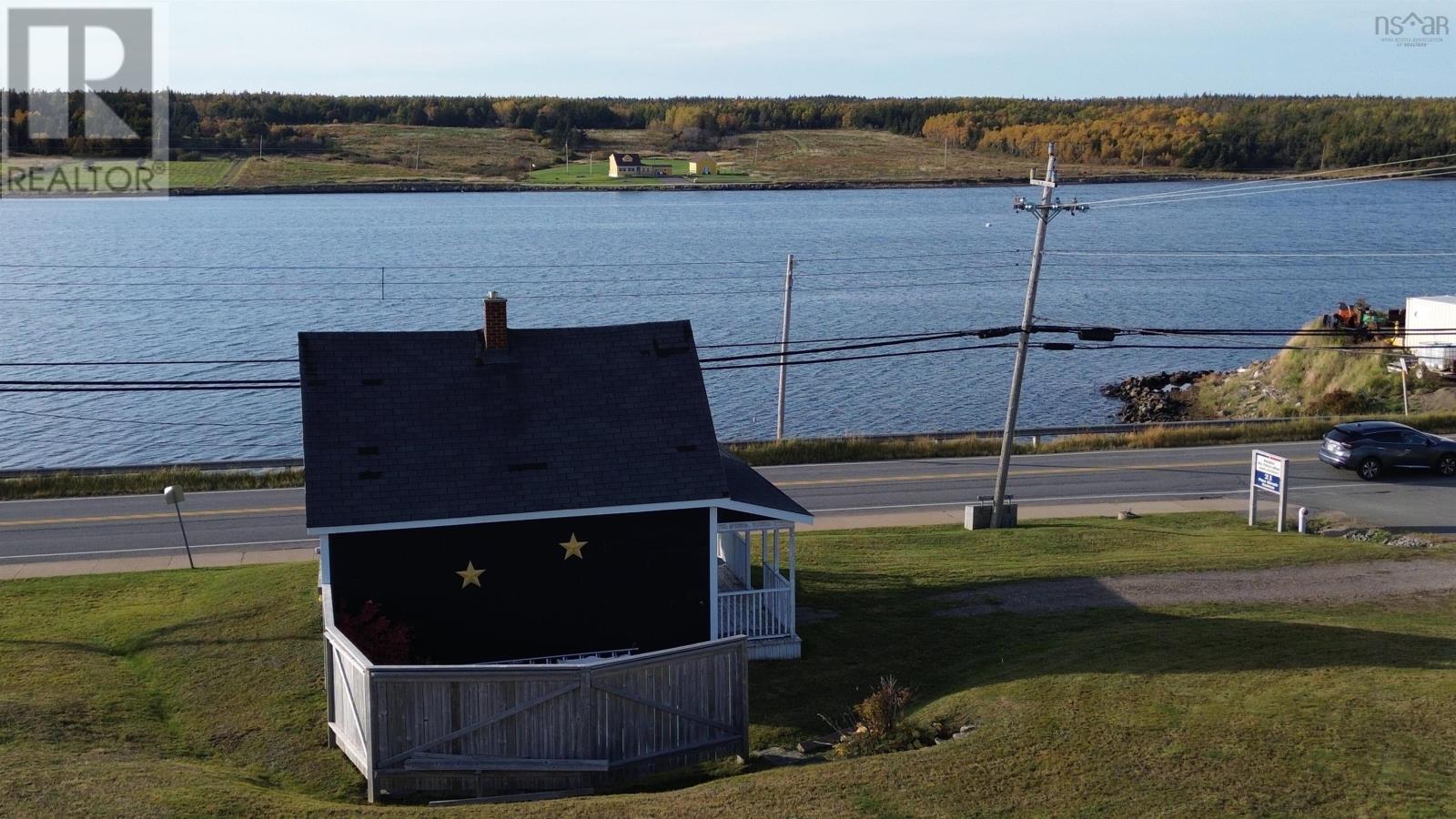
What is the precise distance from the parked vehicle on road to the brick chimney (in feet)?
89.6

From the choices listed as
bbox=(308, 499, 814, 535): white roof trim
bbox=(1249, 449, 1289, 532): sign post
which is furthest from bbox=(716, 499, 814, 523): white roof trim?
bbox=(1249, 449, 1289, 532): sign post

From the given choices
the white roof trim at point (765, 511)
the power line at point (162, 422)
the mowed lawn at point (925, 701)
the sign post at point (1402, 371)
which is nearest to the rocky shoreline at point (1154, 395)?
the sign post at point (1402, 371)

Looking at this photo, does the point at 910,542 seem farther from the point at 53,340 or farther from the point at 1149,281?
the point at 1149,281

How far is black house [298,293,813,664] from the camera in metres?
19.5

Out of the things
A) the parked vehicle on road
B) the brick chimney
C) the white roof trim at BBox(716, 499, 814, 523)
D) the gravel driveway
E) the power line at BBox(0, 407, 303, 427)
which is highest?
the brick chimney

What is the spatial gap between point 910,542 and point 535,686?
15.5m

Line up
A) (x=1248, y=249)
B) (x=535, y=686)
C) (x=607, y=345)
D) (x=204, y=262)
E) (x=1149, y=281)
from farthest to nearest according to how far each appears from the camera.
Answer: (x=1248, y=249)
(x=204, y=262)
(x=1149, y=281)
(x=607, y=345)
(x=535, y=686)

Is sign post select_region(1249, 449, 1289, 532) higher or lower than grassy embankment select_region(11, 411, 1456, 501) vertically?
higher

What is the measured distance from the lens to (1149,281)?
342ft

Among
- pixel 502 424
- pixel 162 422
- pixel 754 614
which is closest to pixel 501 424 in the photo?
pixel 502 424

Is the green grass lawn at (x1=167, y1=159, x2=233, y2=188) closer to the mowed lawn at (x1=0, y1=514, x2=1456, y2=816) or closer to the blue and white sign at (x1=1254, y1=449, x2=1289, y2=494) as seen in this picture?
the mowed lawn at (x1=0, y1=514, x2=1456, y2=816)

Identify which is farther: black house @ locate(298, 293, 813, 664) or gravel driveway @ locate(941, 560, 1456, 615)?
gravel driveway @ locate(941, 560, 1456, 615)

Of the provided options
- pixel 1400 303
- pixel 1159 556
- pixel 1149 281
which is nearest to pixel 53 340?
pixel 1159 556

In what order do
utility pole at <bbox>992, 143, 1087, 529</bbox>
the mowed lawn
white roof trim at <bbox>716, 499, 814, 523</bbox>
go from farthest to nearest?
utility pole at <bbox>992, 143, 1087, 529</bbox> → white roof trim at <bbox>716, 499, 814, 523</bbox> → the mowed lawn
